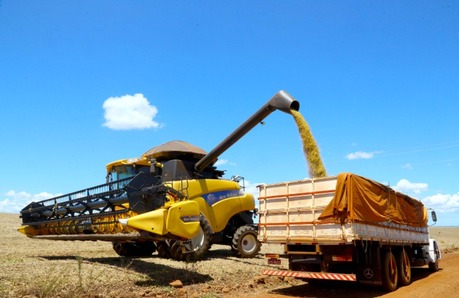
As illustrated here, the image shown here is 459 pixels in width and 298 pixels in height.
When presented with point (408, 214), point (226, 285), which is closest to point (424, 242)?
point (408, 214)

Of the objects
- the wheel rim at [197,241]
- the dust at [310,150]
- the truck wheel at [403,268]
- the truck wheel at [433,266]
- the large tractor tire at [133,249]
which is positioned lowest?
the truck wheel at [433,266]

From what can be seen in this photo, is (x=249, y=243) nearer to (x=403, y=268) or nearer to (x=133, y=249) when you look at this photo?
(x=133, y=249)

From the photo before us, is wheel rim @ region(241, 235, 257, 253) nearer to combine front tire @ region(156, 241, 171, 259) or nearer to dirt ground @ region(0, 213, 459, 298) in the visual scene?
dirt ground @ region(0, 213, 459, 298)

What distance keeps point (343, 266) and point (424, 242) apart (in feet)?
17.8

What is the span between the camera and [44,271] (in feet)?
33.3

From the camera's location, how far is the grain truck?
362 inches

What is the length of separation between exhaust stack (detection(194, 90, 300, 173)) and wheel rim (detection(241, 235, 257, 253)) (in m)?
2.92

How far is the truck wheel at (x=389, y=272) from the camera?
33.3ft

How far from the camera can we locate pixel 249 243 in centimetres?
1478

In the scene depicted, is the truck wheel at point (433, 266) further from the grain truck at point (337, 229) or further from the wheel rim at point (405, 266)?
the grain truck at point (337, 229)

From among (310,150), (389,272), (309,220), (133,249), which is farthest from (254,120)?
(133,249)

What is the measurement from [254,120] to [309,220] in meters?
4.00

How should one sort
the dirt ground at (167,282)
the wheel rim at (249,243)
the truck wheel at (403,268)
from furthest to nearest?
the wheel rim at (249,243)
the truck wheel at (403,268)
the dirt ground at (167,282)

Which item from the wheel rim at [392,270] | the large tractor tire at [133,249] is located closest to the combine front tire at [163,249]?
the large tractor tire at [133,249]
